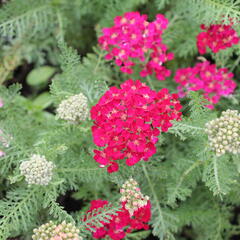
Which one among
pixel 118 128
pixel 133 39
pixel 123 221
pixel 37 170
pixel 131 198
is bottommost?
pixel 123 221

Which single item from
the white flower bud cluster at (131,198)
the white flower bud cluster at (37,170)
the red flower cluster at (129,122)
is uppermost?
the red flower cluster at (129,122)

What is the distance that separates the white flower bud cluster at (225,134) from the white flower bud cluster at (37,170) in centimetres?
116

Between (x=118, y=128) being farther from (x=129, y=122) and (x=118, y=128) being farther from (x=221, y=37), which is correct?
(x=221, y=37)

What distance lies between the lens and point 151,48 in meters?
3.49

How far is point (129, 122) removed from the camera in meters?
2.51

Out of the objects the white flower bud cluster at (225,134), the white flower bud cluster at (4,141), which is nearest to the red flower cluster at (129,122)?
the white flower bud cluster at (225,134)

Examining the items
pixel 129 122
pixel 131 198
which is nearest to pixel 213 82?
pixel 129 122

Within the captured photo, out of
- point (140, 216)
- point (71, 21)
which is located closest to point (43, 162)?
point (140, 216)

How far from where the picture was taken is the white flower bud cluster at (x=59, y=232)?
7.62 ft

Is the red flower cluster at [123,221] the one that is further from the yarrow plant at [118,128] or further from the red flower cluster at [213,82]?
the red flower cluster at [213,82]

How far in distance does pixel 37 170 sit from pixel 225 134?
51.4 inches

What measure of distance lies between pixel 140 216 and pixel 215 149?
0.81 meters

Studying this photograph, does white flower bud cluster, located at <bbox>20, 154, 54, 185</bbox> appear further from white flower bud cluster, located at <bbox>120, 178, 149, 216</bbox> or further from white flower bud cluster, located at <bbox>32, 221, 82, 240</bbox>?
white flower bud cluster, located at <bbox>120, 178, 149, 216</bbox>

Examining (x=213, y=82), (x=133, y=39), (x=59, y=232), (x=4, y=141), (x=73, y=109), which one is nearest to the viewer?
(x=59, y=232)
